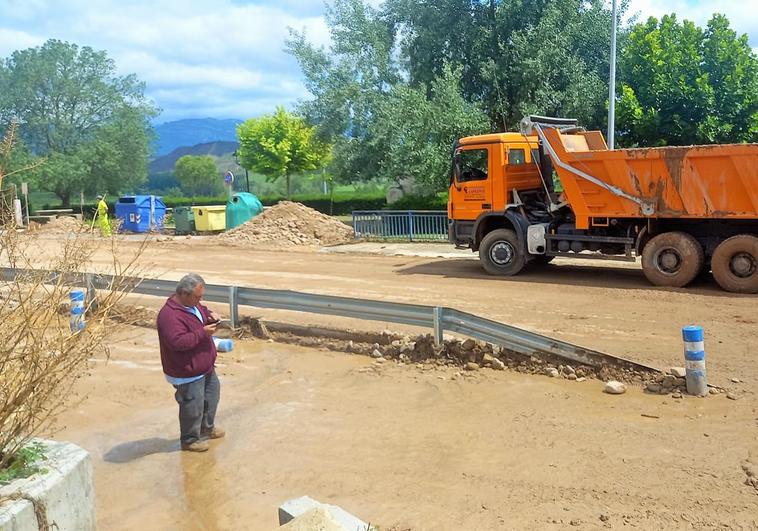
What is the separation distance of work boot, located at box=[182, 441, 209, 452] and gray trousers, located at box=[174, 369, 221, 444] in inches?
1.1

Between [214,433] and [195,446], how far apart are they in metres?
0.28

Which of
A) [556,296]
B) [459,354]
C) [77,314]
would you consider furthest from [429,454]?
[556,296]

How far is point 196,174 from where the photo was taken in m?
84.9

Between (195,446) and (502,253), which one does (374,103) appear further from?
(195,446)

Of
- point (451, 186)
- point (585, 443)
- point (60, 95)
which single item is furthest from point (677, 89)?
point (60, 95)

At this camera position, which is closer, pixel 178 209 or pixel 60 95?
pixel 178 209

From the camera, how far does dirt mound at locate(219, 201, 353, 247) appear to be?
78.9ft

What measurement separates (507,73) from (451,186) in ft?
35.4

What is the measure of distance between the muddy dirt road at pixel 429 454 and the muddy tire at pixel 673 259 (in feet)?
19.2

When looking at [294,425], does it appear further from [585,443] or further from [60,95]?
[60,95]

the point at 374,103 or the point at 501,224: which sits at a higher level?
the point at 374,103

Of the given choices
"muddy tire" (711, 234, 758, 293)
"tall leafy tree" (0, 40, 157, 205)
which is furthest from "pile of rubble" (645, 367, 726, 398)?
"tall leafy tree" (0, 40, 157, 205)

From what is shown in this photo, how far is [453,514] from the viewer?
4.77 m

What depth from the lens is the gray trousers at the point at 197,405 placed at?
6074mm
